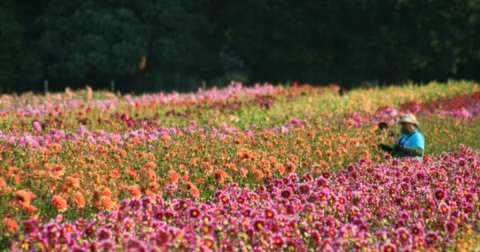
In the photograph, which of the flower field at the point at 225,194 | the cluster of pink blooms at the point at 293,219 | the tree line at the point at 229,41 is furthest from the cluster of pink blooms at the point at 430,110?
the tree line at the point at 229,41

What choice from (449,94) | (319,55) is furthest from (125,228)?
(319,55)

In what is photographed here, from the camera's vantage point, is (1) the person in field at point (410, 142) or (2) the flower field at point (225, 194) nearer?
(2) the flower field at point (225, 194)

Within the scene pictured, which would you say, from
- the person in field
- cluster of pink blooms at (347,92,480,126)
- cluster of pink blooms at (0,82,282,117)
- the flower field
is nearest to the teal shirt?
the person in field

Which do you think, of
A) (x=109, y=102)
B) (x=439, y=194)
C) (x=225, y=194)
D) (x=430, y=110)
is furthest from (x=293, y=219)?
(x=430, y=110)

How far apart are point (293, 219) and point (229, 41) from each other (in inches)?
1098

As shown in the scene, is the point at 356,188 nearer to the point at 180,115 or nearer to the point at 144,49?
the point at 180,115

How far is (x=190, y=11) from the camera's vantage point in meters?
31.8

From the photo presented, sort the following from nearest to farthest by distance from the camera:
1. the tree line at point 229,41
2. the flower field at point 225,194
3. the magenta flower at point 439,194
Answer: the flower field at point 225,194, the magenta flower at point 439,194, the tree line at point 229,41

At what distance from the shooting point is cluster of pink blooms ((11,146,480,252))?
5.15 metres

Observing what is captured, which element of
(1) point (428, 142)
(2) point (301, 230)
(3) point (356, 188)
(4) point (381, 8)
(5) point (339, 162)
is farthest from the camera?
(4) point (381, 8)

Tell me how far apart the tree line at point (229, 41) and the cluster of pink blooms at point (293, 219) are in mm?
20547

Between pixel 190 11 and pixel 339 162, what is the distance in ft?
77.3

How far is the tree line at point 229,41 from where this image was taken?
27.9 meters

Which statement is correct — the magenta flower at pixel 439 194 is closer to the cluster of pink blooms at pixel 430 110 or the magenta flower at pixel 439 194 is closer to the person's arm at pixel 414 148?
the person's arm at pixel 414 148
